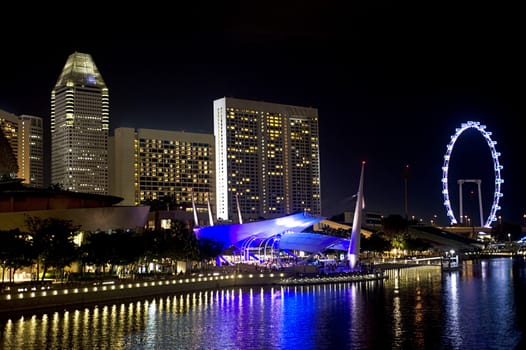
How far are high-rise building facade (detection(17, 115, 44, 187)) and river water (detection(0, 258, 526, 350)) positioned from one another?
467 ft

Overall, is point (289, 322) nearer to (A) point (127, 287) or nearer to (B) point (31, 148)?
(A) point (127, 287)

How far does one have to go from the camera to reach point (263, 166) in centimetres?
18300

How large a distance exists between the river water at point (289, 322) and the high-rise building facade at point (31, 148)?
142456mm

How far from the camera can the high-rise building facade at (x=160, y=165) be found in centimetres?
16625

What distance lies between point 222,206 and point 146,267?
100 m

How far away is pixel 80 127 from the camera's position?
17688 cm

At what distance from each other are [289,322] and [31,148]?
16605 cm

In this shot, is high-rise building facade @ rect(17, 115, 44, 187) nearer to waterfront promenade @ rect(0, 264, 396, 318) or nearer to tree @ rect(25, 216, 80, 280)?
tree @ rect(25, 216, 80, 280)

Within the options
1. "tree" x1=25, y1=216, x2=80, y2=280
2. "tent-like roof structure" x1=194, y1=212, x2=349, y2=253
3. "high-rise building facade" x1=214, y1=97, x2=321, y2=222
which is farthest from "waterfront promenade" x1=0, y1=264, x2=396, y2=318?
"high-rise building facade" x1=214, y1=97, x2=321, y2=222

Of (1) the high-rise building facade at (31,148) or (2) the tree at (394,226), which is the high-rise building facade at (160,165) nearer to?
(1) the high-rise building facade at (31,148)

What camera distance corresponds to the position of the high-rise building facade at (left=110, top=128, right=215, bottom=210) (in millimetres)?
166250

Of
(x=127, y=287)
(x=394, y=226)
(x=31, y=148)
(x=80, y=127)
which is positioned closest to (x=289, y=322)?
(x=127, y=287)

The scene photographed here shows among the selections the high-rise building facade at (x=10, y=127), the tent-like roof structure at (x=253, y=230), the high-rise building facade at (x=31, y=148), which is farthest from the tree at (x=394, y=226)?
the high-rise building facade at (x=31, y=148)

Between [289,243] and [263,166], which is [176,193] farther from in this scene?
[289,243]
